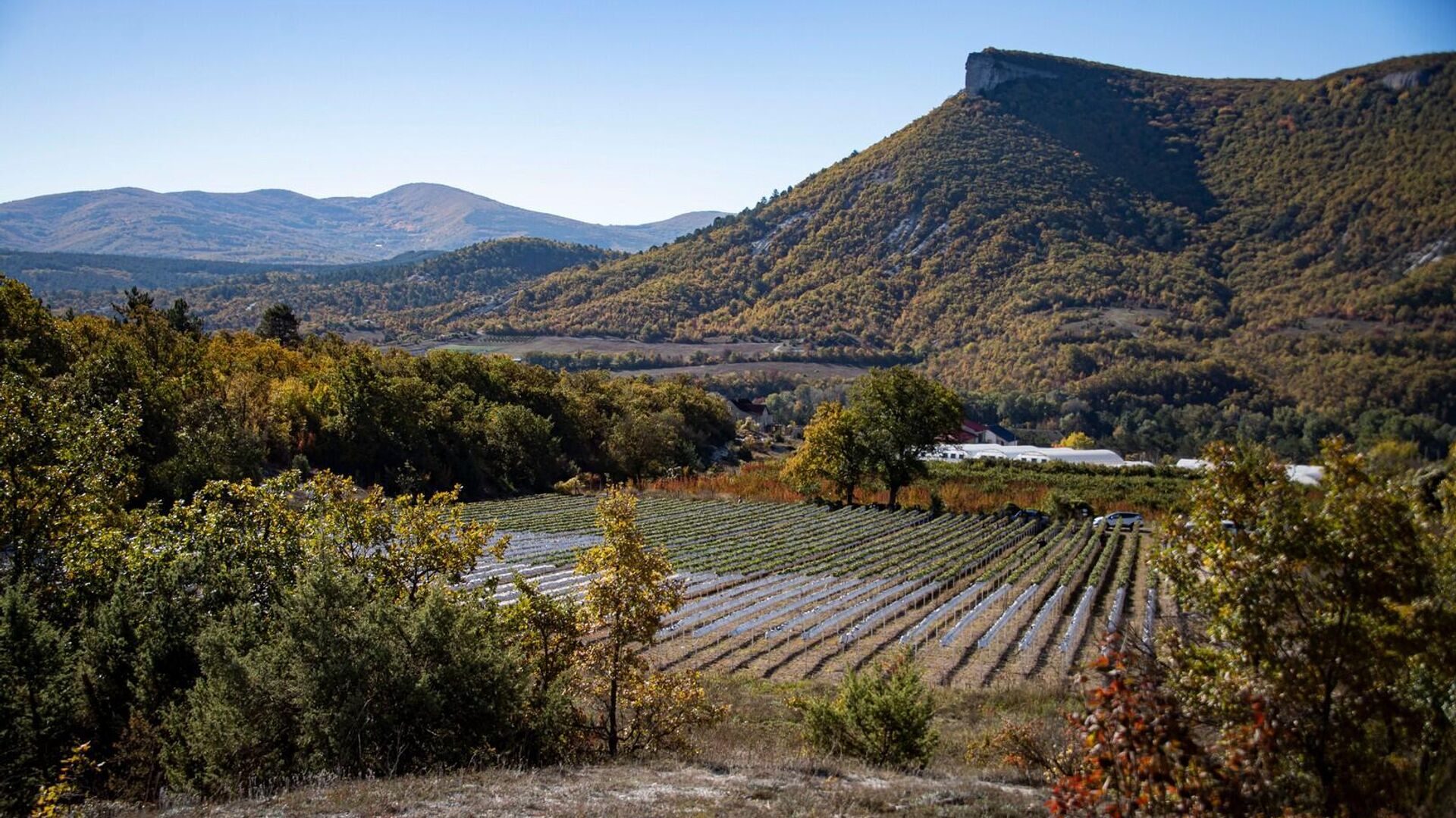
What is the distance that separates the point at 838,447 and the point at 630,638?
152 feet

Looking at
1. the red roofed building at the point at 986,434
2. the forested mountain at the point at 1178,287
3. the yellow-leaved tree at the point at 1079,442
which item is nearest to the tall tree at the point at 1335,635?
the red roofed building at the point at 986,434

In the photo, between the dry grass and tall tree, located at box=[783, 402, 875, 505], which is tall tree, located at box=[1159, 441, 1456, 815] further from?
tall tree, located at box=[783, 402, 875, 505]

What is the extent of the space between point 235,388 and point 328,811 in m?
46.2

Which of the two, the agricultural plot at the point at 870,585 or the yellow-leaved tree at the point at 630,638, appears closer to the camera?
the yellow-leaved tree at the point at 630,638

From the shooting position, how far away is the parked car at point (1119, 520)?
51.3m

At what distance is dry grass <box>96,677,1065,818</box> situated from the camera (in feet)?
29.5

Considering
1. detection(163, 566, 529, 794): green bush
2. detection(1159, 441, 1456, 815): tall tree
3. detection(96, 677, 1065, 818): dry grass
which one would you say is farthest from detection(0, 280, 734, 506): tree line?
detection(1159, 441, 1456, 815): tall tree

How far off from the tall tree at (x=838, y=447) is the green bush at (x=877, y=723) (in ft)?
145

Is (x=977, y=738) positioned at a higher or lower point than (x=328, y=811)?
lower

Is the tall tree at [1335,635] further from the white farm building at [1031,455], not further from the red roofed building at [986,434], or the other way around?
the red roofed building at [986,434]

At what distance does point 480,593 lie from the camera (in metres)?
13.9

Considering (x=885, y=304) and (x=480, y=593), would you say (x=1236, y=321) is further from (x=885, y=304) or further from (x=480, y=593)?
(x=480, y=593)

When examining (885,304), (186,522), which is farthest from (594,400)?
(885,304)

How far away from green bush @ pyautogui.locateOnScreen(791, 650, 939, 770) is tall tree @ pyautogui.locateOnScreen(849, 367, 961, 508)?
145 ft
